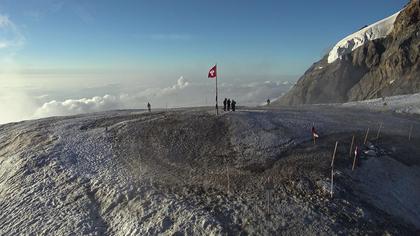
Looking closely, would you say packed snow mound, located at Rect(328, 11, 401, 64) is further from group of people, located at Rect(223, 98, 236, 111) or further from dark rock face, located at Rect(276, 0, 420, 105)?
group of people, located at Rect(223, 98, 236, 111)

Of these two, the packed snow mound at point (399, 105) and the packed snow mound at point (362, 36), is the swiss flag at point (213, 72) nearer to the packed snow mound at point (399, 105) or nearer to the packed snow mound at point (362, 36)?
the packed snow mound at point (399, 105)

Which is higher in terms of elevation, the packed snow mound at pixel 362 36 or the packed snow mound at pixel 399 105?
the packed snow mound at pixel 362 36

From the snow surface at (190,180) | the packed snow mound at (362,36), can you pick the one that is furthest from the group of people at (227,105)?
the packed snow mound at (362,36)

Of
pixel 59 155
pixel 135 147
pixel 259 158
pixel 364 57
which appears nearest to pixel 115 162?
pixel 135 147

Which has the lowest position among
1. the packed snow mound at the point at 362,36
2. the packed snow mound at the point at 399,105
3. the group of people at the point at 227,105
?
the packed snow mound at the point at 399,105

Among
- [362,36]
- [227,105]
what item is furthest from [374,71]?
[227,105]

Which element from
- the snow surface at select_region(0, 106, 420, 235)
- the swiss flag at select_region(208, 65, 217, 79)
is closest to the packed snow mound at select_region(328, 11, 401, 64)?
the snow surface at select_region(0, 106, 420, 235)
